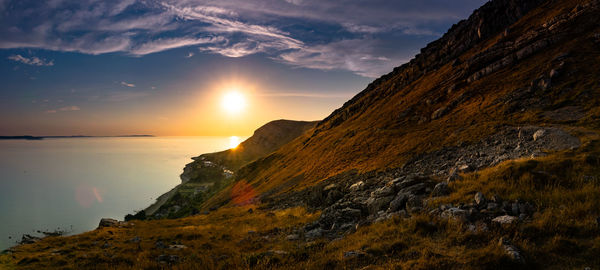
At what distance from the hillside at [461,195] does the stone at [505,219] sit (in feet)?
0.12

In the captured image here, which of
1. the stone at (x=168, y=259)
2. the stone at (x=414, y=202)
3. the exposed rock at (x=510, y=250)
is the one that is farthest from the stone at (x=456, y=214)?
the stone at (x=168, y=259)

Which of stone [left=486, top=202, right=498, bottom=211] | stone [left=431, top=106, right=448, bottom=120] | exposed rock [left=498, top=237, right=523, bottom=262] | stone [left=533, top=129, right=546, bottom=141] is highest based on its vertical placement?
stone [left=431, top=106, right=448, bottom=120]

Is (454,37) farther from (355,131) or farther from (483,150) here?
(483,150)

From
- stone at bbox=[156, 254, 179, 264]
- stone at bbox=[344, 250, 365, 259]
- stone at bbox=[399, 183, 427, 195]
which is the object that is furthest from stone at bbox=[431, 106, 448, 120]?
stone at bbox=[156, 254, 179, 264]

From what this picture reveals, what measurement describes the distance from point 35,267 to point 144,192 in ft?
474

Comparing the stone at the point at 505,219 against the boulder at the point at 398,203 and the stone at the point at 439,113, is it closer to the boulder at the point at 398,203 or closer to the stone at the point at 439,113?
the boulder at the point at 398,203

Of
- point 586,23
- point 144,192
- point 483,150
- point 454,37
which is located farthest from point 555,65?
point 144,192

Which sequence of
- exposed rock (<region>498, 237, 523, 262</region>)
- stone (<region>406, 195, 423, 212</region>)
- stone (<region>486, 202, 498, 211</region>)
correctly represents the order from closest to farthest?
exposed rock (<region>498, 237, 523, 262</region>), stone (<region>486, 202, 498, 211</region>), stone (<region>406, 195, 423, 212</region>)

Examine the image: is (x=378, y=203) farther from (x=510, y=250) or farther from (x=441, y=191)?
(x=510, y=250)

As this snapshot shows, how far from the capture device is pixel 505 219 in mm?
9078

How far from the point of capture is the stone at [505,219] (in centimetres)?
882

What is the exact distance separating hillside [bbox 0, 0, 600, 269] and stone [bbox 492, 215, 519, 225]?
0.12 feet

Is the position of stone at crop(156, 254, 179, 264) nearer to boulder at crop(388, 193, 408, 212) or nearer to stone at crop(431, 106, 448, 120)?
boulder at crop(388, 193, 408, 212)

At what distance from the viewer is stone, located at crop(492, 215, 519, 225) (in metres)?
8.82
